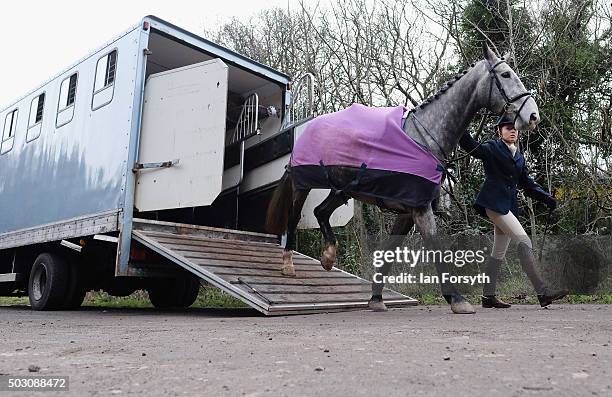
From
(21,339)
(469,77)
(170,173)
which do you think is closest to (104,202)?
(170,173)

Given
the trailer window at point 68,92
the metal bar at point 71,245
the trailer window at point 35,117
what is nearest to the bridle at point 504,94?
the metal bar at point 71,245

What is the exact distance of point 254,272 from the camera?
204 inches

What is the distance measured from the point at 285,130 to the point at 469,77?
8.76ft

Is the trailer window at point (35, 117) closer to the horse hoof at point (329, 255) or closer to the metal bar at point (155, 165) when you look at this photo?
the metal bar at point (155, 165)

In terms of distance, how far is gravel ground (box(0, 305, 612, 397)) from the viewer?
5.27 feet

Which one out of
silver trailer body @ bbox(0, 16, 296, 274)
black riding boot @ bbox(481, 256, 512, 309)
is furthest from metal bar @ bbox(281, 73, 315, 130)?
black riding boot @ bbox(481, 256, 512, 309)

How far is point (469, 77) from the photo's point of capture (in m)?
4.67

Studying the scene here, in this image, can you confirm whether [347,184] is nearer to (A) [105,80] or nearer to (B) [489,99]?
(B) [489,99]

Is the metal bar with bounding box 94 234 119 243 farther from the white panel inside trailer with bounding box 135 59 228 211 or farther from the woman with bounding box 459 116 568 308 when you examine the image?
the woman with bounding box 459 116 568 308

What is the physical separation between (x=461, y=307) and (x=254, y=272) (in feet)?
6.46

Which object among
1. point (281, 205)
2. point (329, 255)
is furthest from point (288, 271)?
point (281, 205)

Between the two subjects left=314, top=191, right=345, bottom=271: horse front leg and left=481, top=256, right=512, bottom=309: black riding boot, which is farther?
left=314, top=191, right=345, bottom=271: horse front leg

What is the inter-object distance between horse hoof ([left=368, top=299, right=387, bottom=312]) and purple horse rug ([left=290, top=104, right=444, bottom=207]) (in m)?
1.16

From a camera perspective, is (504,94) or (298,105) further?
(298,105)
